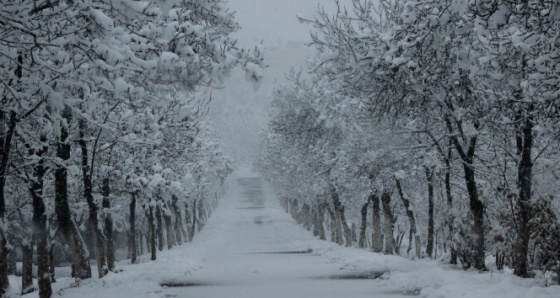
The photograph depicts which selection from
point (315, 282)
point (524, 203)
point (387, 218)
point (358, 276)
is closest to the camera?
point (524, 203)

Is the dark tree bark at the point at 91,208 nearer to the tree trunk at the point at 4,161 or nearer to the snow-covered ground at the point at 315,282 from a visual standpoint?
the snow-covered ground at the point at 315,282

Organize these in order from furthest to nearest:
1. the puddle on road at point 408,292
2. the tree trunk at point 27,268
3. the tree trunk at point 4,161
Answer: the tree trunk at point 27,268
the puddle on road at point 408,292
the tree trunk at point 4,161

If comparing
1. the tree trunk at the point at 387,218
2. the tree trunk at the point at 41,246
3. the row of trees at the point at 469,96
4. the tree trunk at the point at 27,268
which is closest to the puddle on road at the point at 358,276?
the row of trees at the point at 469,96

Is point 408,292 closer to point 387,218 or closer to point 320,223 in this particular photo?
point 387,218

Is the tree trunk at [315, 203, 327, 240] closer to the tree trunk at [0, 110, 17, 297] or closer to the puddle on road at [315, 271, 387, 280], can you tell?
the puddle on road at [315, 271, 387, 280]

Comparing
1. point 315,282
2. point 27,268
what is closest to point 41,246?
point 315,282

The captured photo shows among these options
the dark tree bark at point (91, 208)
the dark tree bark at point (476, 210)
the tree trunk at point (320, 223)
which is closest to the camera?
the dark tree bark at point (476, 210)

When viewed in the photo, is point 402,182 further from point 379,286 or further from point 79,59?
point 79,59

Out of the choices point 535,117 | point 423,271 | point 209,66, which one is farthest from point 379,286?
point 209,66

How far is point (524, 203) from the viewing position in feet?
40.7

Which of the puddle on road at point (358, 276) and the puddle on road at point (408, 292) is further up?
the puddle on road at point (408, 292)

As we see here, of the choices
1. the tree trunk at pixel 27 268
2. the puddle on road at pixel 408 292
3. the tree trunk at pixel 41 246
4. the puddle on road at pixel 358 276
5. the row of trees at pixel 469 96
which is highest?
the row of trees at pixel 469 96

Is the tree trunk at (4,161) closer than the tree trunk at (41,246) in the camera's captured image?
Yes

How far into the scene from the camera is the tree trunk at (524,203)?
12.4 m
